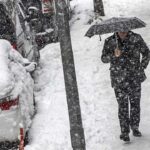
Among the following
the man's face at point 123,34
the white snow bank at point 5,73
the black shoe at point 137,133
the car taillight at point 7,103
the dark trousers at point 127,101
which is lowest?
the black shoe at point 137,133

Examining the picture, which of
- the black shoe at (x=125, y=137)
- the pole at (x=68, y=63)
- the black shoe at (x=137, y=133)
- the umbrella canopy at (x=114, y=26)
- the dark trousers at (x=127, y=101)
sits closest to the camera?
the pole at (x=68, y=63)

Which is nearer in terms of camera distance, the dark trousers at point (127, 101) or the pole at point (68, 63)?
the pole at point (68, 63)

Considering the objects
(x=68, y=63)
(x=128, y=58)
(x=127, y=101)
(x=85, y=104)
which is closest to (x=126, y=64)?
(x=128, y=58)

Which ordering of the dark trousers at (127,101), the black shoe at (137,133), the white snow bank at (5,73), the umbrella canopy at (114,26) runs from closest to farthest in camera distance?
1. the umbrella canopy at (114,26)
2. the white snow bank at (5,73)
3. the dark trousers at (127,101)
4. the black shoe at (137,133)

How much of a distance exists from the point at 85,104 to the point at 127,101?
231 centimetres

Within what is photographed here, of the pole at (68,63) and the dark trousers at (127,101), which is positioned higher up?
the pole at (68,63)

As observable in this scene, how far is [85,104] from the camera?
9.89 metres

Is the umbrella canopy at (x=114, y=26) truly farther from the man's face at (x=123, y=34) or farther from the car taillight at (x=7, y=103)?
the car taillight at (x=7, y=103)

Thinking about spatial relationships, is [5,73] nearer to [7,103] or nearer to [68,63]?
[7,103]

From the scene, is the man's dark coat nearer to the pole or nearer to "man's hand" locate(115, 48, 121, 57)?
"man's hand" locate(115, 48, 121, 57)

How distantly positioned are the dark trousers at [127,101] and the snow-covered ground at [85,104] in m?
0.34

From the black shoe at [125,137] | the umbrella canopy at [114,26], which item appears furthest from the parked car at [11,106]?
the black shoe at [125,137]

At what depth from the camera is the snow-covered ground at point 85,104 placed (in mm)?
8047

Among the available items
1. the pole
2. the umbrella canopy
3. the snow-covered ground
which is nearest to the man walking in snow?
the umbrella canopy
